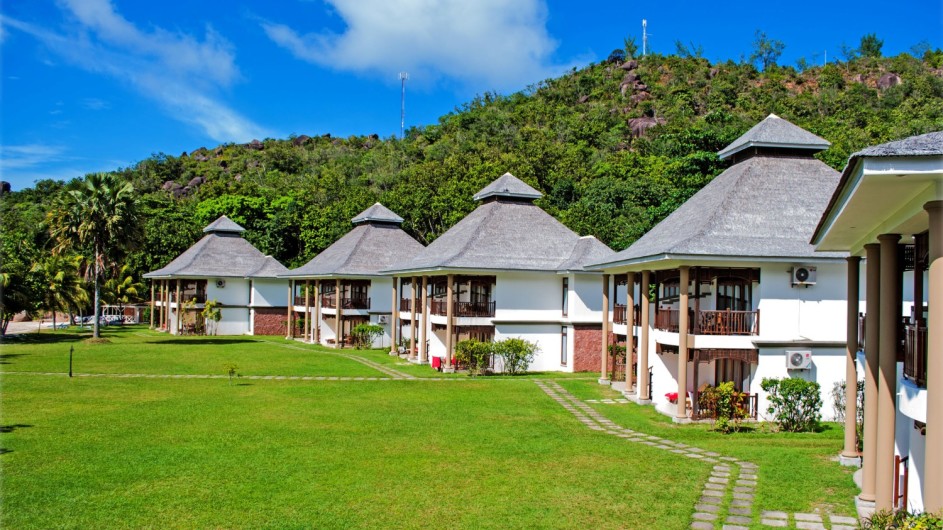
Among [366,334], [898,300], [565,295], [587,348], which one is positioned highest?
[898,300]

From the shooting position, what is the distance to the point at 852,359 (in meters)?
14.5

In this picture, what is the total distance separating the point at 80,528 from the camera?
408 inches

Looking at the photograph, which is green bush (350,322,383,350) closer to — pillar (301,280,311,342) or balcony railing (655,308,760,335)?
pillar (301,280,311,342)

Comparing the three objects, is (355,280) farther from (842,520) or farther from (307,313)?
(842,520)

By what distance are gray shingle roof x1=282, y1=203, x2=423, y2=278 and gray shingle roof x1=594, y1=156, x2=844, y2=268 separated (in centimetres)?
2149

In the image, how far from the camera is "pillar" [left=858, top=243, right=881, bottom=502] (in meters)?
11.1

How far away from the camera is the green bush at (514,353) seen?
100 feet

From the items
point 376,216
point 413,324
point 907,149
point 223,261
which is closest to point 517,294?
point 413,324

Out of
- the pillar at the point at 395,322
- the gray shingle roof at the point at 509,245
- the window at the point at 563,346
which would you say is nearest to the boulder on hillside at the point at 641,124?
the gray shingle roof at the point at 509,245

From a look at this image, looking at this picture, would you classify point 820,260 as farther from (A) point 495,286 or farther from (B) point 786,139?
(A) point 495,286

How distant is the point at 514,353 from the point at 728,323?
38.4 ft

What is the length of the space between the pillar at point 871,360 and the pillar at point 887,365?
51.8 inches

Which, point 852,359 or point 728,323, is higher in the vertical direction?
point 728,323

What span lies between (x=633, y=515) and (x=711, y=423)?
9.17 meters
